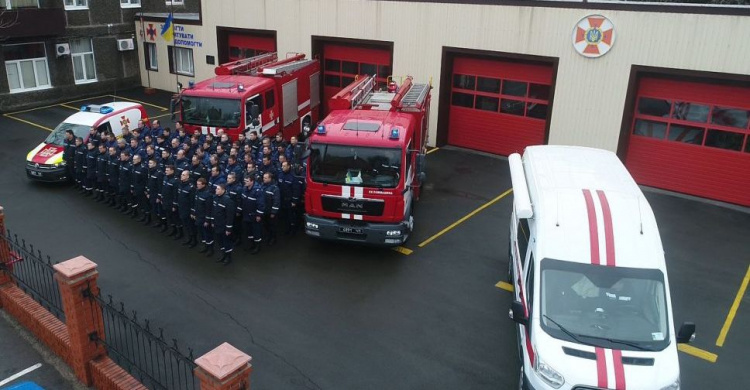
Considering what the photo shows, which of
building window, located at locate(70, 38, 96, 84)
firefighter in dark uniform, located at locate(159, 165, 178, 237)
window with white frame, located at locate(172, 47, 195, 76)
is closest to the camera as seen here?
firefighter in dark uniform, located at locate(159, 165, 178, 237)

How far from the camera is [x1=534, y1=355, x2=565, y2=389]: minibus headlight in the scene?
6327 mm

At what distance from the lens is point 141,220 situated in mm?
12945

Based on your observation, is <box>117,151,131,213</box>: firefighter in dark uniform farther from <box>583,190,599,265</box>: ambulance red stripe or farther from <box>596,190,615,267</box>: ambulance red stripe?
<box>596,190,615,267</box>: ambulance red stripe

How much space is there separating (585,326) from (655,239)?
5.33 ft

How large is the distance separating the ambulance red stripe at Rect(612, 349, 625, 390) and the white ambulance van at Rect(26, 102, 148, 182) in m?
13.4

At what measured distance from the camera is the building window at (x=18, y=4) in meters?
21.4

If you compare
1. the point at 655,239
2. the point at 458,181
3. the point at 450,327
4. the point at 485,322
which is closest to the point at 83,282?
the point at 450,327

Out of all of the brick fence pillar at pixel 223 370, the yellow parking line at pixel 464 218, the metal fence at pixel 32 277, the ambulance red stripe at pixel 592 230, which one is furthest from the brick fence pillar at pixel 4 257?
the ambulance red stripe at pixel 592 230

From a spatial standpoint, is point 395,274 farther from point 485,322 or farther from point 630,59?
point 630,59

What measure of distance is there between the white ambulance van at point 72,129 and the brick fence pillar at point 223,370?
11190 mm

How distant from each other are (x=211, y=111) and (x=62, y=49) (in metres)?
13.3

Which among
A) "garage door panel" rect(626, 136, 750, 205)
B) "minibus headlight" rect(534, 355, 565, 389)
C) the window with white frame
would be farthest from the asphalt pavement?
the window with white frame

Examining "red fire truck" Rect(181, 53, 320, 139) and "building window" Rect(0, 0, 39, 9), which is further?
"building window" Rect(0, 0, 39, 9)

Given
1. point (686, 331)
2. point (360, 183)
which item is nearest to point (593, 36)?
point (360, 183)
